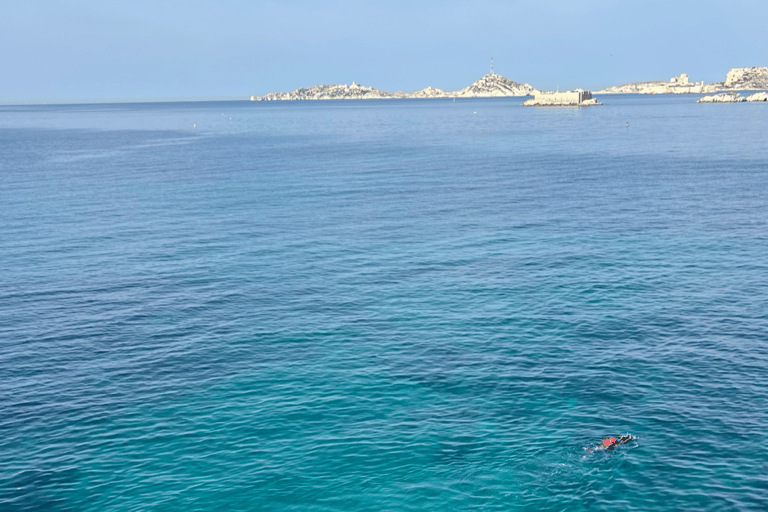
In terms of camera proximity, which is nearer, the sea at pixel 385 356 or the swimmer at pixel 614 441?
the sea at pixel 385 356

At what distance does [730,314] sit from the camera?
6706 centimetres

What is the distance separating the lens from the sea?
42469mm

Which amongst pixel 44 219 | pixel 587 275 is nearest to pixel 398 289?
pixel 587 275

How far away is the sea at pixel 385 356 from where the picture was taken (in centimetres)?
4247

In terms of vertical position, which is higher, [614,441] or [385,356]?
[385,356]

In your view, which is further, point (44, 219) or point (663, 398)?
point (44, 219)

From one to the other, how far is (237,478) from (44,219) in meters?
81.8

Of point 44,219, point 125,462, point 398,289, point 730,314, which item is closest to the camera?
point 125,462

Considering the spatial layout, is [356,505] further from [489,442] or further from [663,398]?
[663,398]

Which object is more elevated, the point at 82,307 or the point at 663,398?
the point at 82,307

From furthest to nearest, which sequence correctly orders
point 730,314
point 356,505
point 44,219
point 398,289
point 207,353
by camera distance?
point 44,219 < point 398,289 < point 730,314 < point 207,353 < point 356,505

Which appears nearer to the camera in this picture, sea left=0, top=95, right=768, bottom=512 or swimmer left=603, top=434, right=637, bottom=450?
sea left=0, top=95, right=768, bottom=512

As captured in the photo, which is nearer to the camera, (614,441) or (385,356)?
(614,441)

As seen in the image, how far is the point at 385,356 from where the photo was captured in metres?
59.9
